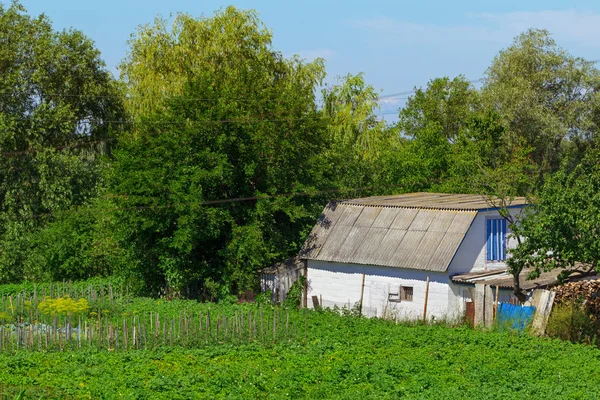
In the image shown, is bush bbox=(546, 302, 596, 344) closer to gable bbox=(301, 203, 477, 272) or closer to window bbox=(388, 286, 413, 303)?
gable bbox=(301, 203, 477, 272)

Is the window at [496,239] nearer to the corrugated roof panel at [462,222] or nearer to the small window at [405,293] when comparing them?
the corrugated roof panel at [462,222]

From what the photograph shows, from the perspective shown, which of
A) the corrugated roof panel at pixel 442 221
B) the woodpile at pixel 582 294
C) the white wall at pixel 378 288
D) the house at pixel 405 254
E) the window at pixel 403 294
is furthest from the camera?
the corrugated roof panel at pixel 442 221

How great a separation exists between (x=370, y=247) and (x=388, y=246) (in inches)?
31.1

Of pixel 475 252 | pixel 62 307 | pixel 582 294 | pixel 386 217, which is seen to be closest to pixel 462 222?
pixel 475 252

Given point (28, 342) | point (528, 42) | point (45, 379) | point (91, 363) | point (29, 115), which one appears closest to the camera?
point (45, 379)

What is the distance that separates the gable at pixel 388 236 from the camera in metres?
30.2

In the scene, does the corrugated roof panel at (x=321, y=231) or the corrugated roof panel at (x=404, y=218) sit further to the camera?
the corrugated roof panel at (x=321, y=231)

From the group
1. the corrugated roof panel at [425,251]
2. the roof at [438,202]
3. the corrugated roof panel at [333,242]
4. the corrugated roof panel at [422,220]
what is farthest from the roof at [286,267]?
the corrugated roof panel at [425,251]

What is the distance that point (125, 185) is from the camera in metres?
33.7

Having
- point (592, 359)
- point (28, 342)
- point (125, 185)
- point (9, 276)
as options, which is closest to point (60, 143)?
point (9, 276)

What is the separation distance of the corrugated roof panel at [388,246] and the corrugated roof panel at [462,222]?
6.62 feet

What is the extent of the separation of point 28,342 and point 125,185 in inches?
423

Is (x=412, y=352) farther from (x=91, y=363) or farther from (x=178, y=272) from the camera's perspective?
(x=178, y=272)

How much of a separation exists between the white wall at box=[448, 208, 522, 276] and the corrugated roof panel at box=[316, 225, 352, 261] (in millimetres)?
5107
